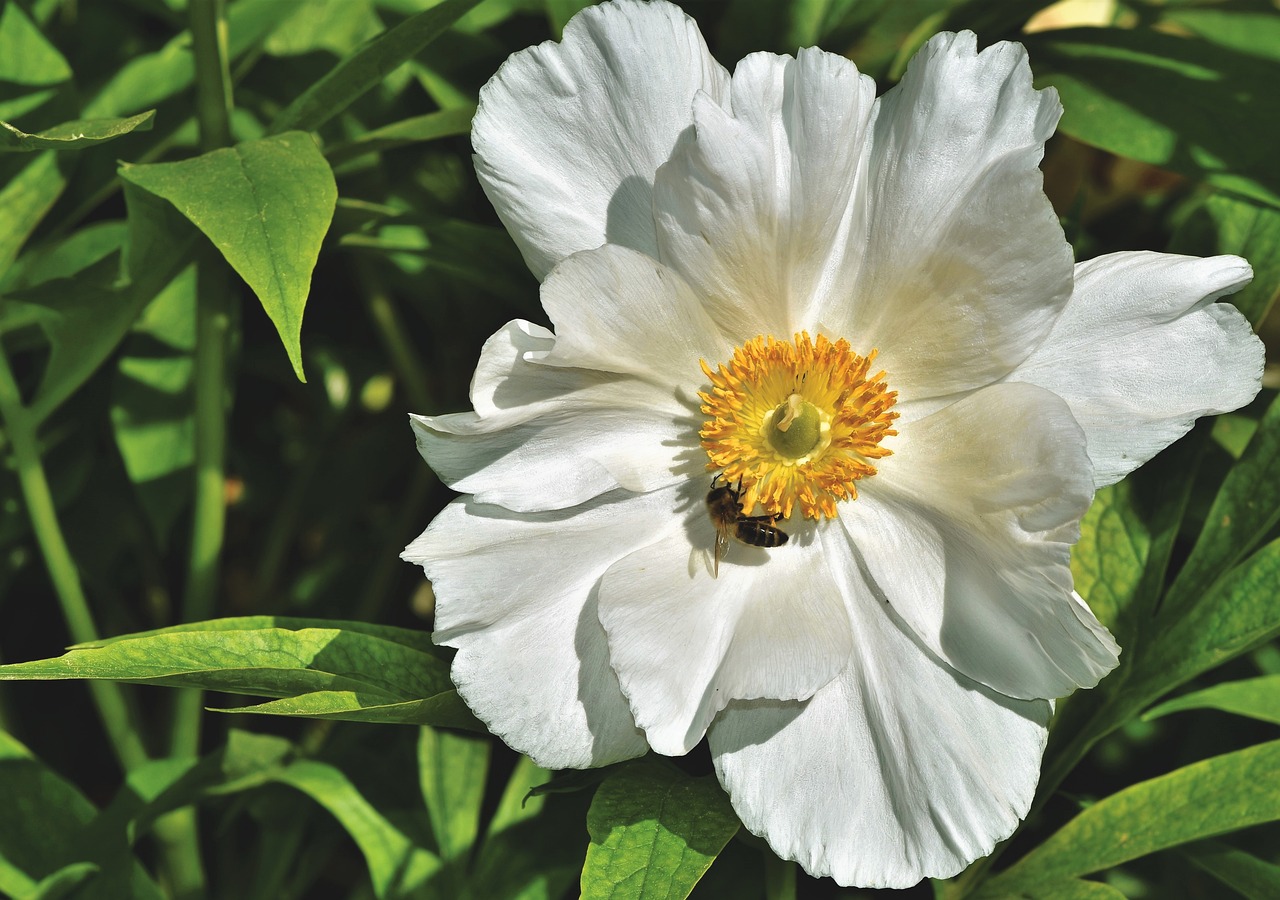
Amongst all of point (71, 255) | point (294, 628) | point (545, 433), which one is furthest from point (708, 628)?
point (71, 255)

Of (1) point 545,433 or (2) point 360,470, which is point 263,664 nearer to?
(1) point 545,433

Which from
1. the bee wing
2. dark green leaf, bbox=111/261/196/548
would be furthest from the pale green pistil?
dark green leaf, bbox=111/261/196/548

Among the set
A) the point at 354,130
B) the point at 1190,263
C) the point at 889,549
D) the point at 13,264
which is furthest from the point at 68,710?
the point at 1190,263

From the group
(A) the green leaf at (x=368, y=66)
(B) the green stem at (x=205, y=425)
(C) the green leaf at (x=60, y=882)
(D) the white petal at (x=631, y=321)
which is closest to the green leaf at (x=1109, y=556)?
(D) the white petal at (x=631, y=321)

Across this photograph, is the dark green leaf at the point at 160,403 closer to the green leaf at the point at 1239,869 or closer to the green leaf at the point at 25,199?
the green leaf at the point at 25,199

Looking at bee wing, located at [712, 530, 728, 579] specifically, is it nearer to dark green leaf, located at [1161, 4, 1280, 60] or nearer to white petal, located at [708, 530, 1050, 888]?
white petal, located at [708, 530, 1050, 888]

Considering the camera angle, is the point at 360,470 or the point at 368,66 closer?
the point at 368,66
